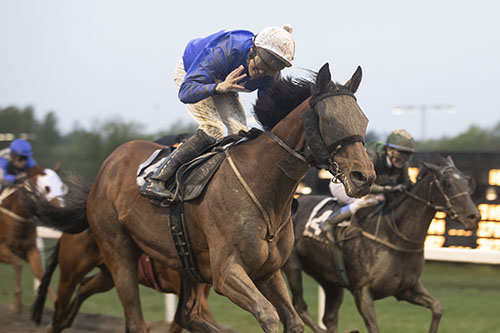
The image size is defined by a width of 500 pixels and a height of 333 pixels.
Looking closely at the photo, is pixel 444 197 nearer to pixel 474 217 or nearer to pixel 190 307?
pixel 474 217

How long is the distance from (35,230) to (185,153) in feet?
13.1

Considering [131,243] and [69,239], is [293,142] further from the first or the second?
[69,239]

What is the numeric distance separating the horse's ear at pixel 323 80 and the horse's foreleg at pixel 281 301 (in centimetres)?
103

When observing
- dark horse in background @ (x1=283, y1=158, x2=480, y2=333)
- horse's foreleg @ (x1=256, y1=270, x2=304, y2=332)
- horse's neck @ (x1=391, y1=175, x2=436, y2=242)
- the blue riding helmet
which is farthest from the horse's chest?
the blue riding helmet

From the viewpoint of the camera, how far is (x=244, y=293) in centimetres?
335

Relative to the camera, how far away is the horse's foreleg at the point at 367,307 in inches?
204

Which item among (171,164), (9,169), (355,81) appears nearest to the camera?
(355,81)

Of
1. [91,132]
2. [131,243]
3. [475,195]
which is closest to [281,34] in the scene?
[131,243]

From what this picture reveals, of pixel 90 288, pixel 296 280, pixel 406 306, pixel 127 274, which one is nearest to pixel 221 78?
pixel 127 274

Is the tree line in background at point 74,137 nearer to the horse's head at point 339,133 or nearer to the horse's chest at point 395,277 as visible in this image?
the horse's chest at point 395,277

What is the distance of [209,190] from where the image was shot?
3.72 meters

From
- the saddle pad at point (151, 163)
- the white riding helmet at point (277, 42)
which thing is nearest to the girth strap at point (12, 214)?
the saddle pad at point (151, 163)

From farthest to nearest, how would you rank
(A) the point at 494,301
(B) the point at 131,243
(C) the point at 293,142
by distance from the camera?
(A) the point at 494,301, (B) the point at 131,243, (C) the point at 293,142

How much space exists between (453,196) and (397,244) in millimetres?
578
